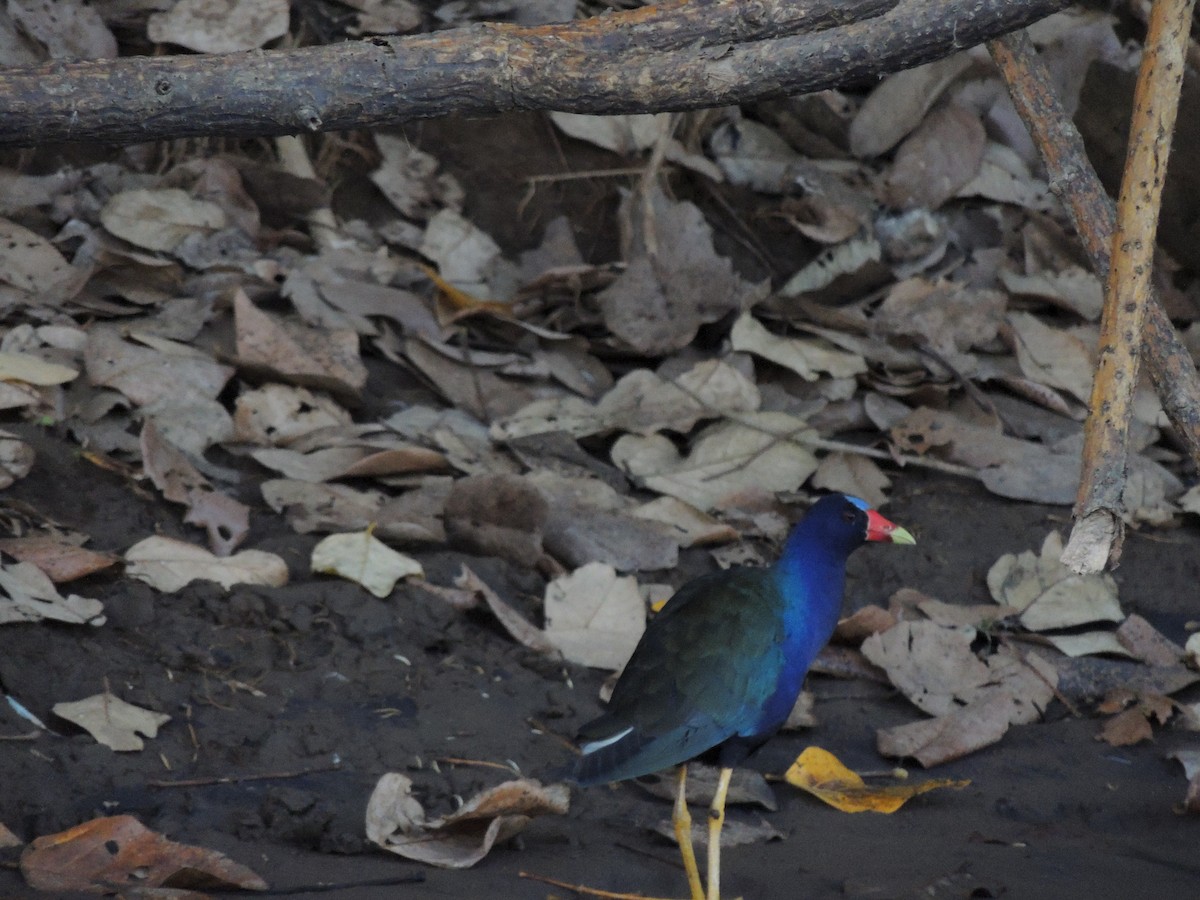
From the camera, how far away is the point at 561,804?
10.9 feet

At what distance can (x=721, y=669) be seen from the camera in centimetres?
357

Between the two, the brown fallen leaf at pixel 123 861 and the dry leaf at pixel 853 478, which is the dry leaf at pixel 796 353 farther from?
the brown fallen leaf at pixel 123 861

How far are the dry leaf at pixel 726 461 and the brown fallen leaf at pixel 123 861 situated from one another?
2365mm

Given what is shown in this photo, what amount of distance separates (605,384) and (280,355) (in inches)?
49.5

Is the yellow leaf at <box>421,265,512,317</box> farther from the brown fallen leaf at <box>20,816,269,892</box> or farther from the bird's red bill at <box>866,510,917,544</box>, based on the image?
the brown fallen leaf at <box>20,816,269,892</box>

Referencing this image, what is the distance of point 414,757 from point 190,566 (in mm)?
862

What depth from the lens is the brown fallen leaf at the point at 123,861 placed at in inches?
109

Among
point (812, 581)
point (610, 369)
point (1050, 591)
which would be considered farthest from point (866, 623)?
point (610, 369)

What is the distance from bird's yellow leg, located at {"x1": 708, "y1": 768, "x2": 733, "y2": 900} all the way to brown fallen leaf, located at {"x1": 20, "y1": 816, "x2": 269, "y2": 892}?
0.99 metres

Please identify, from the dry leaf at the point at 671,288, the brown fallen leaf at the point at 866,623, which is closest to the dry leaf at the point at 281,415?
the dry leaf at the point at 671,288

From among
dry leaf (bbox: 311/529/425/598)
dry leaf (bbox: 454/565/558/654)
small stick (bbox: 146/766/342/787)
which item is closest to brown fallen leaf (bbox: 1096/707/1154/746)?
dry leaf (bbox: 454/565/558/654)

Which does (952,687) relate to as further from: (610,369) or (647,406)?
(610,369)

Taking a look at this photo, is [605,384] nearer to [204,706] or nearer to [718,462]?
[718,462]

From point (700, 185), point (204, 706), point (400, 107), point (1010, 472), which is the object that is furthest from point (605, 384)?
point (400, 107)
